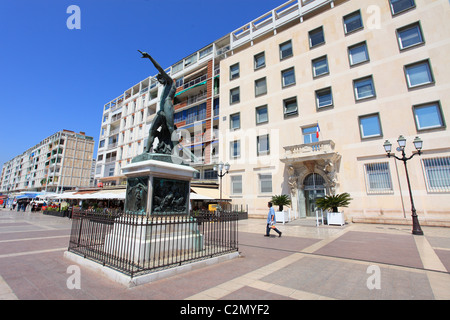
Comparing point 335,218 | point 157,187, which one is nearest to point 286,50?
point 335,218

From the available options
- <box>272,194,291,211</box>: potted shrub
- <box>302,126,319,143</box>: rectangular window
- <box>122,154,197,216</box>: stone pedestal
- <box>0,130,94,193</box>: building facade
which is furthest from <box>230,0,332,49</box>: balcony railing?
<box>0,130,94,193</box>: building facade

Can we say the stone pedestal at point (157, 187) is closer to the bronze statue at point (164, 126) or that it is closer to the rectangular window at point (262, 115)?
the bronze statue at point (164, 126)

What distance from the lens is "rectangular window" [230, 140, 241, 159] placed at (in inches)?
944

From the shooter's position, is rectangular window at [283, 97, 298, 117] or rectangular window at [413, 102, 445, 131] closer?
rectangular window at [413, 102, 445, 131]

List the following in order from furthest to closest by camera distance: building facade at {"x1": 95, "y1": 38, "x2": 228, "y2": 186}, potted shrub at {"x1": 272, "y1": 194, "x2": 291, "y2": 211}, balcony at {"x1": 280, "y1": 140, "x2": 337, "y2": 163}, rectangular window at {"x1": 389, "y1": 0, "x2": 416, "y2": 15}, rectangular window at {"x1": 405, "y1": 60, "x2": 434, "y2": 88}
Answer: building facade at {"x1": 95, "y1": 38, "x2": 228, "y2": 186} → potted shrub at {"x1": 272, "y1": 194, "x2": 291, "y2": 211} → balcony at {"x1": 280, "y1": 140, "x2": 337, "y2": 163} → rectangular window at {"x1": 389, "y1": 0, "x2": 416, "y2": 15} → rectangular window at {"x1": 405, "y1": 60, "x2": 434, "y2": 88}

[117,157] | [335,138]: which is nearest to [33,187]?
[117,157]

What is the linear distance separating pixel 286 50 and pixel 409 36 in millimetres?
10141

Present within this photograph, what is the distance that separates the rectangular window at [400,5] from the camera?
16.6 metres

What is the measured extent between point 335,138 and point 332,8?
12.7 meters

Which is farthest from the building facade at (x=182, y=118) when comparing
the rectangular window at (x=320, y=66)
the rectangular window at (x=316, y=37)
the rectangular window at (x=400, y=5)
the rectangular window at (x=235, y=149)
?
the rectangular window at (x=400, y=5)

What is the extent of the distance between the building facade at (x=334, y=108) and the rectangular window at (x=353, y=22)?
90 mm

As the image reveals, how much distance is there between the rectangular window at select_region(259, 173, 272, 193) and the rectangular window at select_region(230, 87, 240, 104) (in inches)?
384

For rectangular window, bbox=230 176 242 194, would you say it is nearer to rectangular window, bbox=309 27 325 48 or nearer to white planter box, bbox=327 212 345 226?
white planter box, bbox=327 212 345 226
